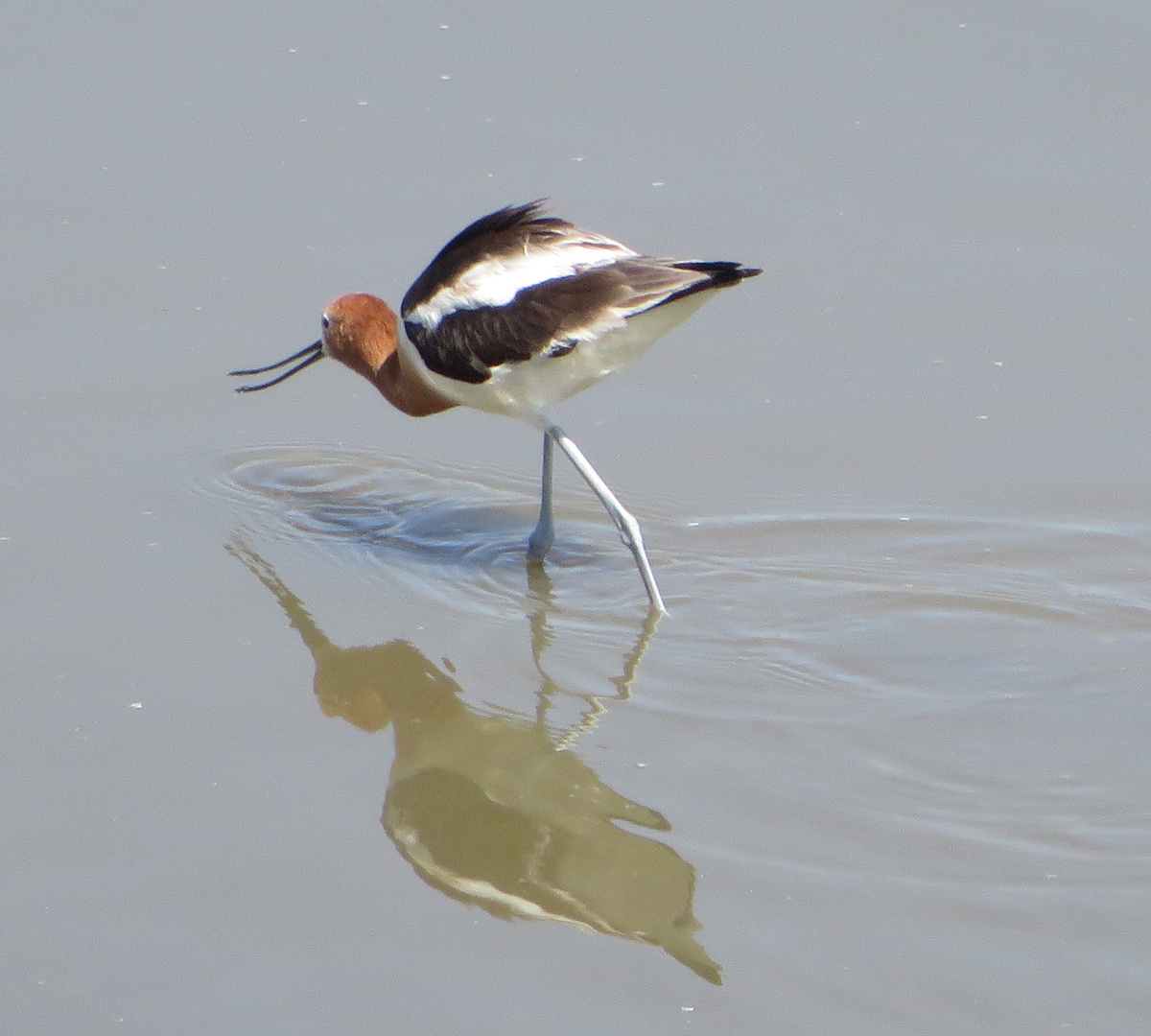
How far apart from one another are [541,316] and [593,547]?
1028 mm

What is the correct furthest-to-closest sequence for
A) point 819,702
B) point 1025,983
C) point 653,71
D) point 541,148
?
point 653,71
point 541,148
point 819,702
point 1025,983

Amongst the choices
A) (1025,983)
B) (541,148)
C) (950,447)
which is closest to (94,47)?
(541,148)

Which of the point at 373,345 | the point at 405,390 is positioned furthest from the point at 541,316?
the point at 373,345

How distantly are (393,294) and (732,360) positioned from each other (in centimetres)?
149

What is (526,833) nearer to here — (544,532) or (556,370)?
(544,532)

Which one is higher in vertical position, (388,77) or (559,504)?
(388,77)

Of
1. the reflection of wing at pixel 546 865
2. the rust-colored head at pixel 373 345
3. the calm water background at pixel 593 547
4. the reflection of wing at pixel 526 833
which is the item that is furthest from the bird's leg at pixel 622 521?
the reflection of wing at pixel 546 865

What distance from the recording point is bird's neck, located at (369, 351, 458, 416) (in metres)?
6.41

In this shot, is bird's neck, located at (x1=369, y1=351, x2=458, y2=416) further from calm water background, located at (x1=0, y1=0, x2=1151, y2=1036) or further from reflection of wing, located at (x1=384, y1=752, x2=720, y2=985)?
reflection of wing, located at (x1=384, y1=752, x2=720, y2=985)

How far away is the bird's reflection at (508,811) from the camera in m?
4.29

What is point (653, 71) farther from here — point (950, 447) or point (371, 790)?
point (371, 790)

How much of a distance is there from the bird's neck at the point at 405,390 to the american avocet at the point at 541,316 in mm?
114

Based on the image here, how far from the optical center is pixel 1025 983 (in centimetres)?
395

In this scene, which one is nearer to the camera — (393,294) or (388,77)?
(393,294)
